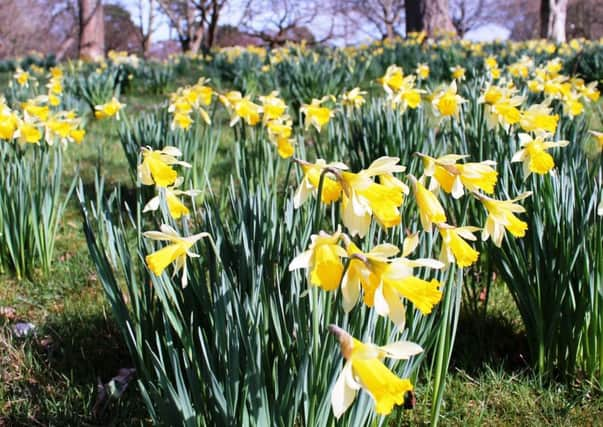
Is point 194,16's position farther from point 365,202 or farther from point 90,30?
point 365,202

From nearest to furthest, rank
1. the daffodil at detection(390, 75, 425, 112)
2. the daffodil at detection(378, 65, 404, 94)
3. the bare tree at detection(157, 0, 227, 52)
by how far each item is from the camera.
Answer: the daffodil at detection(390, 75, 425, 112) < the daffodil at detection(378, 65, 404, 94) < the bare tree at detection(157, 0, 227, 52)

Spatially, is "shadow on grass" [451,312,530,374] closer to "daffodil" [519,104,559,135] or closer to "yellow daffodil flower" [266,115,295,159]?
"daffodil" [519,104,559,135]

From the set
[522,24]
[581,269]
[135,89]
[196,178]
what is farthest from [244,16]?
[581,269]

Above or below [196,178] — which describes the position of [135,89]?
above

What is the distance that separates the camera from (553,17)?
1271cm

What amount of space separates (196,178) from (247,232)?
170 centimetres

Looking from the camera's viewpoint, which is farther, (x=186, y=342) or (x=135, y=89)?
(x=135, y=89)

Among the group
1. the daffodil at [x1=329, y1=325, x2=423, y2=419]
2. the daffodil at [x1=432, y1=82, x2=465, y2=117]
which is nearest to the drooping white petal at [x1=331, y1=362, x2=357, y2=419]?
the daffodil at [x1=329, y1=325, x2=423, y2=419]

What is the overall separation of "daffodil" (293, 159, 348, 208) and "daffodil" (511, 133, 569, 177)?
746 millimetres

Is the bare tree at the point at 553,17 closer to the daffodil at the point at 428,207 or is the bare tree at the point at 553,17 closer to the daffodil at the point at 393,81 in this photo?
the daffodil at the point at 393,81

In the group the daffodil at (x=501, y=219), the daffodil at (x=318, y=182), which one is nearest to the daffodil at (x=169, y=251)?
the daffodil at (x=318, y=182)

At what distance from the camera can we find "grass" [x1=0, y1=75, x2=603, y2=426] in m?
1.58

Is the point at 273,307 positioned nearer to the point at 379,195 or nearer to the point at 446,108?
the point at 379,195

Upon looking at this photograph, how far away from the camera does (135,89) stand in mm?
7809
